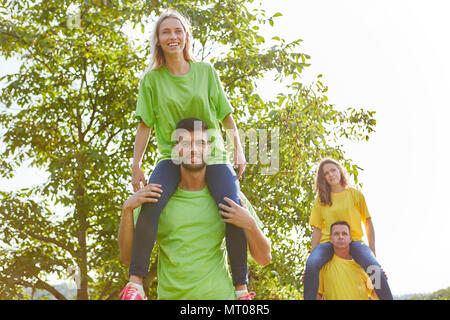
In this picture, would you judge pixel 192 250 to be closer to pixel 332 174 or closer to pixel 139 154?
pixel 139 154

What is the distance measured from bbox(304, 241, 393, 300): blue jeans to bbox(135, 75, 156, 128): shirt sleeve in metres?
1.72

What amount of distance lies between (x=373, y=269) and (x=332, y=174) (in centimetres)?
88

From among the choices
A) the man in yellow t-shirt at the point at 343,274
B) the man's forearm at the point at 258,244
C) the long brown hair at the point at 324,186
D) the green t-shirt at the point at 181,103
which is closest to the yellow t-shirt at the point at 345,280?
the man in yellow t-shirt at the point at 343,274

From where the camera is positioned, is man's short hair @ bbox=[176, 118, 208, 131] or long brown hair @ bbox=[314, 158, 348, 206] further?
long brown hair @ bbox=[314, 158, 348, 206]

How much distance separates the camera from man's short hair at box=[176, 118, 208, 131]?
2508 millimetres

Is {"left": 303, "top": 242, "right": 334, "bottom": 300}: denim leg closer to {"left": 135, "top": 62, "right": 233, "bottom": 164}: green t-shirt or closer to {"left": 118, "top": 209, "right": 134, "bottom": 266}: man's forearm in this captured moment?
{"left": 135, "top": 62, "right": 233, "bottom": 164}: green t-shirt

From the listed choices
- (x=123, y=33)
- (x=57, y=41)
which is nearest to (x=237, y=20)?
(x=123, y=33)

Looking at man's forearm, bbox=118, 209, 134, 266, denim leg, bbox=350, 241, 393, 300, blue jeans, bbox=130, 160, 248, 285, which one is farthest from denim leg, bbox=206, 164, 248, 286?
denim leg, bbox=350, 241, 393, 300

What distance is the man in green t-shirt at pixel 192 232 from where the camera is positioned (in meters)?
2.37

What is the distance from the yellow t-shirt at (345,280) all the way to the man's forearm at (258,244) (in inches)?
54.4

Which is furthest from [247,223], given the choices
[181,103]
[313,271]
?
[313,271]

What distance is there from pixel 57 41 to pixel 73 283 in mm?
3707

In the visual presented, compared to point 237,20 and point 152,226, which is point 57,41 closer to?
point 237,20

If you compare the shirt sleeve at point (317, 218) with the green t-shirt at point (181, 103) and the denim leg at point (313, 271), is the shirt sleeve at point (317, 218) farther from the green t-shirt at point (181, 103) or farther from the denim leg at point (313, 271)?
the green t-shirt at point (181, 103)
